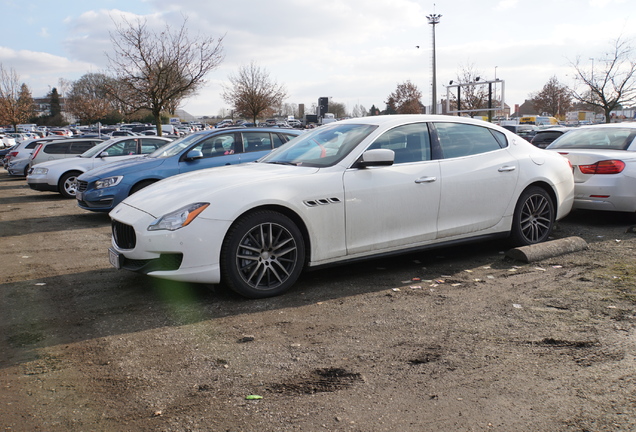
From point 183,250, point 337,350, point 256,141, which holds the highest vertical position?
point 256,141

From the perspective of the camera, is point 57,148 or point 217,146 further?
point 57,148

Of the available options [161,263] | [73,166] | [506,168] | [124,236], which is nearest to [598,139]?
[506,168]

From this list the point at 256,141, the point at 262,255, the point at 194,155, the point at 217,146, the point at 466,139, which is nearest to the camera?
the point at 262,255

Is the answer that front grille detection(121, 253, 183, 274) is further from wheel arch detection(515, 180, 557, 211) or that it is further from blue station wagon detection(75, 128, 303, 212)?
blue station wagon detection(75, 128, 303, 212)

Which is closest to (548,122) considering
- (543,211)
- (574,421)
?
(543,211)

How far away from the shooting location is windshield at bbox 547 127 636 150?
8383mm

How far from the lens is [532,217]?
656 centimetres

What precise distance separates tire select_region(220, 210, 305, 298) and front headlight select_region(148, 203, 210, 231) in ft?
1.07

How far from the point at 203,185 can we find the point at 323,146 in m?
1.35

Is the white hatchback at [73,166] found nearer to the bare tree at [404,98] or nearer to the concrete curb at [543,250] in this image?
the concrete curb at [543,250]

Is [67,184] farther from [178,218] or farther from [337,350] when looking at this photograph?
[337,350]

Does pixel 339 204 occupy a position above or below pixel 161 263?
above

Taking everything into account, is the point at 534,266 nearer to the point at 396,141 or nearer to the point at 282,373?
the point at 396,141

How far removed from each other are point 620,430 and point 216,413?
2.02 meters
